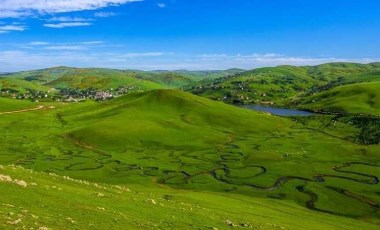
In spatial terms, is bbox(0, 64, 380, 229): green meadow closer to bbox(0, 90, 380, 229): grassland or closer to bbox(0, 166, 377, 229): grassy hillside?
bbox(0, 166, 377, 229): grassy hillside

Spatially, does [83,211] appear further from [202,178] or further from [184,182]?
[202,178]

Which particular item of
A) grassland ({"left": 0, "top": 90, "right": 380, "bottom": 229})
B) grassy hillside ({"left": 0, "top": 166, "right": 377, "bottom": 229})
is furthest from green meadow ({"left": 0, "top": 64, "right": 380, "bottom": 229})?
grassland ({"left": 0, "top": 90, "right": 380, "bottom": 229})

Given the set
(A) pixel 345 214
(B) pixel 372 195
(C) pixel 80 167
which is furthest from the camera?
(C) pixel 80 167

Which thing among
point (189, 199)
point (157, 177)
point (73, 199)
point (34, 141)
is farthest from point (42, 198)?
point (34, 141)

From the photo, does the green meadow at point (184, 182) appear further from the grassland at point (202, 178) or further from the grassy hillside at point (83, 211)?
the grassland at point (202, 178)

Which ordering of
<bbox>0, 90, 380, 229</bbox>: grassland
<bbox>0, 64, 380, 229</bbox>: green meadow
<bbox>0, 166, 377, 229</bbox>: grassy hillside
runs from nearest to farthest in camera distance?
<bbox>0, 166, 377, 229</bbox>: grassy hillside
<bbox>0, 64, 380, 229</bbox>: green meadow
<bbox>0, 90, 380, 229</bbox>: grassland

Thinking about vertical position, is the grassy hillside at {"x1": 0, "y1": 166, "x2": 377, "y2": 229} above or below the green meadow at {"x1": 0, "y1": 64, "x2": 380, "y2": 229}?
above

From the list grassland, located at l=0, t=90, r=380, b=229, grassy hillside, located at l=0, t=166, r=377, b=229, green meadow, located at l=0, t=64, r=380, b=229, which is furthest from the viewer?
grassland, located at l=0, t=90, r=380, b=229

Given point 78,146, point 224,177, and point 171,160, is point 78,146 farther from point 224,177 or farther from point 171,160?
point 224,177

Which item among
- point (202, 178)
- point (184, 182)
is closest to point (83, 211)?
point (184, 182)
